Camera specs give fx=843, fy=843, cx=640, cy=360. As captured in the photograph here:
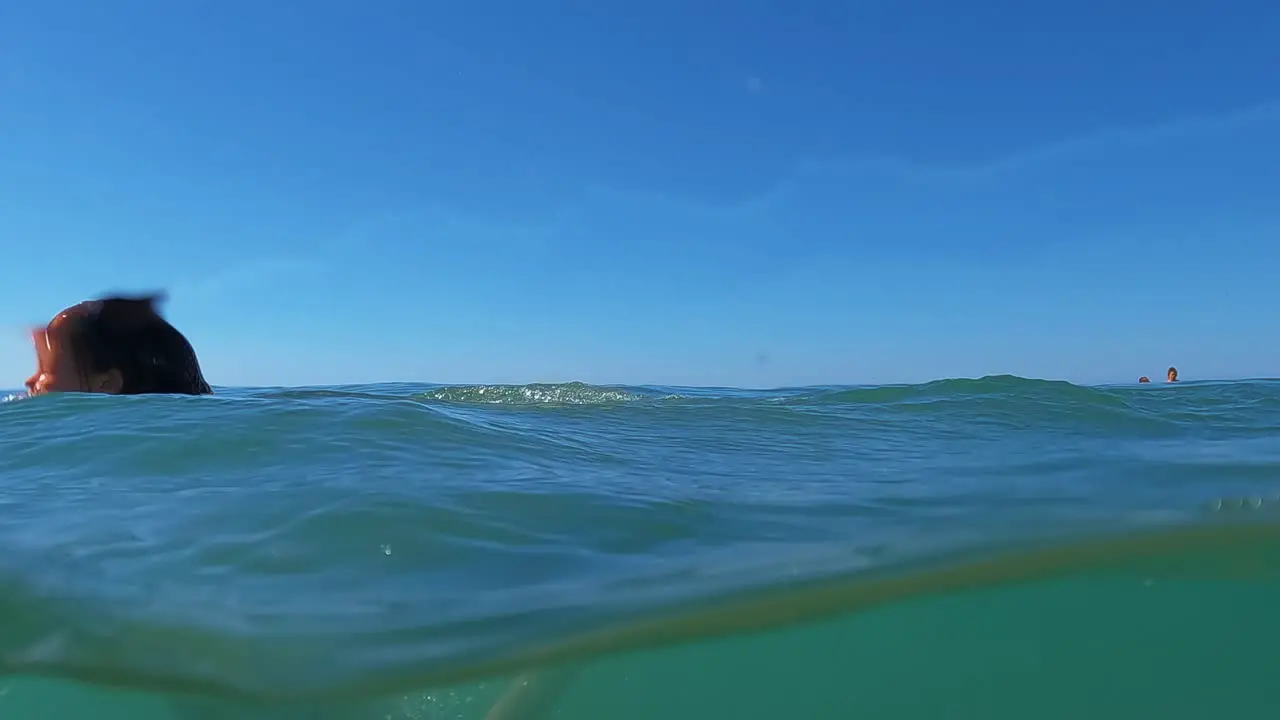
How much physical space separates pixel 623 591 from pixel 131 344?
655 centimetres

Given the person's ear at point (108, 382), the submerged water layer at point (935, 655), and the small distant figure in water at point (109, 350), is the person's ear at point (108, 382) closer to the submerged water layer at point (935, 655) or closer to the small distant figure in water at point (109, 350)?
the small distant figure in water at point (109, 350)

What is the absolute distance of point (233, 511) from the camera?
12.1 feet

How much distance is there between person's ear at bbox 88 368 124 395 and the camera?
7.44 metres

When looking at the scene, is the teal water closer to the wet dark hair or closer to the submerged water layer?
the submerged water layer

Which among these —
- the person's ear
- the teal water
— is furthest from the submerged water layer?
the person's ear

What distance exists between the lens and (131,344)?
758 cm

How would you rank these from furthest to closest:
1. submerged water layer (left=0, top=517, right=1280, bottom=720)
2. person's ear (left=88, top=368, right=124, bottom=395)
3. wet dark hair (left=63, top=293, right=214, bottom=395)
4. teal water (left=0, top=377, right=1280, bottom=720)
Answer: person's ear (left=88, top=368, right=124, bottom=395)
wet dark hair (left=63, top=293, right=214, bottom=395)
submerged water layer (left=0, top=517, right=1280, bottom=720)
teal water (left=0, top=377, right=1280, bottom=720)

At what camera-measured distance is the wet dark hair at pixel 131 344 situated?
7141 mm

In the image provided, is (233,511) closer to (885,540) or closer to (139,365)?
(885,540)

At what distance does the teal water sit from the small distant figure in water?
2.84 m

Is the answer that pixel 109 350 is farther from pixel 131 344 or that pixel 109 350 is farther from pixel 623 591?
pixel 623 591

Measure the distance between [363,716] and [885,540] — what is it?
209cm

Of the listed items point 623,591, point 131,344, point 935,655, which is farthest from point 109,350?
point 935,655

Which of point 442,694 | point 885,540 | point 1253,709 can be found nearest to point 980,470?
point 885,540
